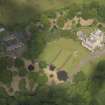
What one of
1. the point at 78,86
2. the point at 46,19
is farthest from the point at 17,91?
the point at 46,19

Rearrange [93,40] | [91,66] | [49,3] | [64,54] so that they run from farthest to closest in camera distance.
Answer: [49,3] → [93,40] → [64,54] → [91,66]

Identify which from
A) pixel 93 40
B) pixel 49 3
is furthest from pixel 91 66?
pixel 49 3

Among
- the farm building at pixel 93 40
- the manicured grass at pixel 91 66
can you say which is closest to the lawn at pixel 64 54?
the farm building at pixel 93 40

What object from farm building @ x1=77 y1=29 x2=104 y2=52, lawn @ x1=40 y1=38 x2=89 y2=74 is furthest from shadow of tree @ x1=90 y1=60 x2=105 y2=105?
farm building @ x1=77 y1=29 x2=104 y2=52

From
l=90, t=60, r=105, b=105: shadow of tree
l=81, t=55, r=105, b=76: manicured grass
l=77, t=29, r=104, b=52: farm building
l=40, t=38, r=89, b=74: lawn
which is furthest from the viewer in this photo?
l=77, t=29, r=104, b=52: farm building

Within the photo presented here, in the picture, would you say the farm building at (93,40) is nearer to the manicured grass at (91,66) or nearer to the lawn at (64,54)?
the lawn at (64,54)

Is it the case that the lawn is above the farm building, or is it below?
below

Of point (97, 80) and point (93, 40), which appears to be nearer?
point (97, 80)

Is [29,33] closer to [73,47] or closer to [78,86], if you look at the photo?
[73,47]

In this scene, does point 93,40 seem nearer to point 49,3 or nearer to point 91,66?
point 91,66

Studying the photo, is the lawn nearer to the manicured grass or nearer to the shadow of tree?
the manicured grass
